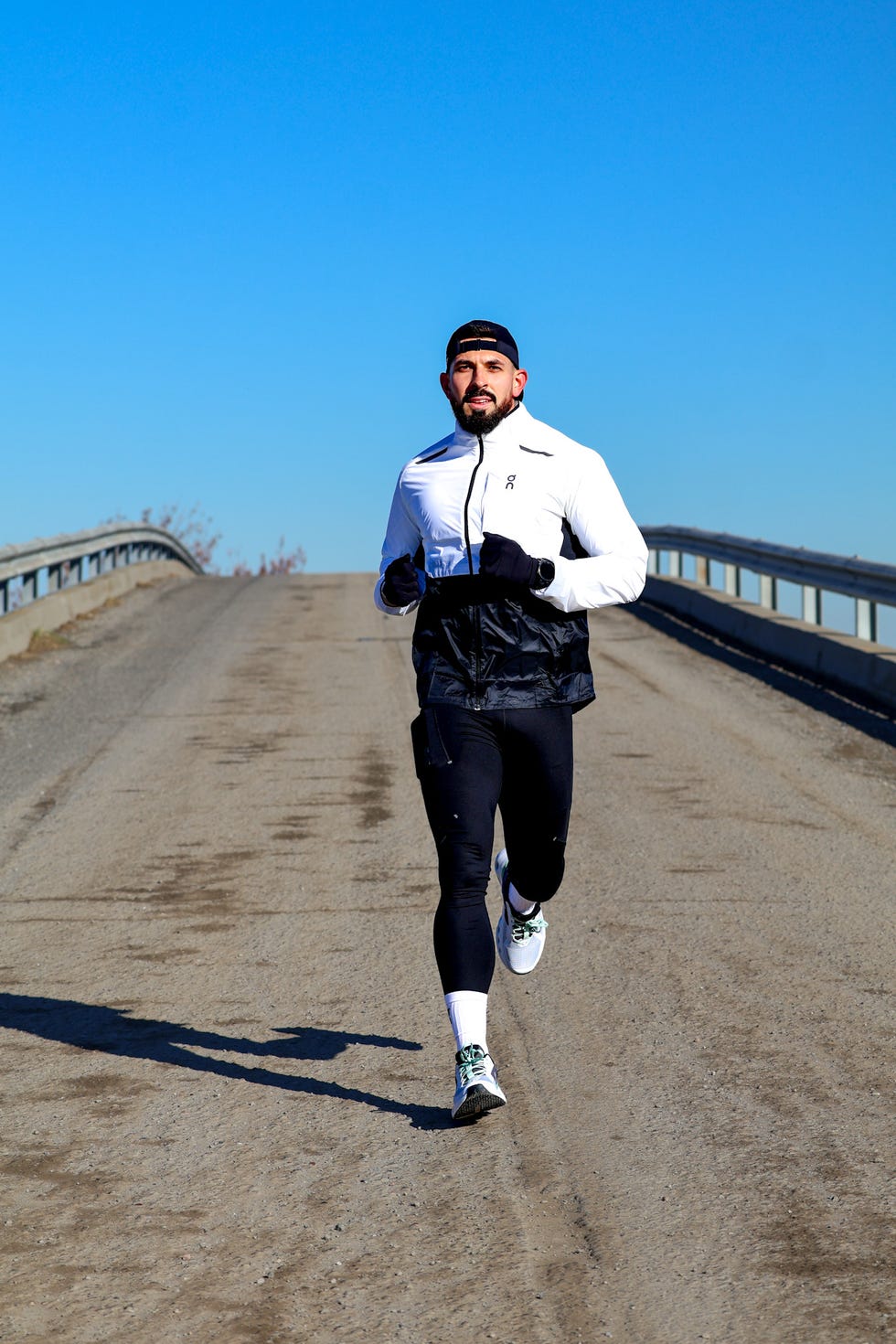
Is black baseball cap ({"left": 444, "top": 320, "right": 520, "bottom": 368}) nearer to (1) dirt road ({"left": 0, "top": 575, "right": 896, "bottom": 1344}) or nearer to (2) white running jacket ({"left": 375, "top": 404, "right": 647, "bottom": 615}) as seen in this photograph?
(2) white running jacket ({"left": 375, "top": 404, "right": 647, "bottom": 615})

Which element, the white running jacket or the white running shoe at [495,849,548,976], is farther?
the white running shoe at [495,849,548,976]

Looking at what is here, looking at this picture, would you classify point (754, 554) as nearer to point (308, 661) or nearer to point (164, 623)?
point (308, 661)

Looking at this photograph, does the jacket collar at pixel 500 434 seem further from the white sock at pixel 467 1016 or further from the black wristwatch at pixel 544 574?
the white sock at pixel 467 1016

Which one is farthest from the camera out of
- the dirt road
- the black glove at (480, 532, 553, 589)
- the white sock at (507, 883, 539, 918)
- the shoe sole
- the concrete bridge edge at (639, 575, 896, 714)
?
the concrete bridge edge at (639, 575, 896, 714)

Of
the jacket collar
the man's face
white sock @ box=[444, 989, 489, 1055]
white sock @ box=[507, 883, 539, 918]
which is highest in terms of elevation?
the man's face

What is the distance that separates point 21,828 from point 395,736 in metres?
3.41

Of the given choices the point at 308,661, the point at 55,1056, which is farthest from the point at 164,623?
the point at 55,1056

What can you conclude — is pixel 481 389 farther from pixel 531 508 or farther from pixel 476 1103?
pixel 476 1103

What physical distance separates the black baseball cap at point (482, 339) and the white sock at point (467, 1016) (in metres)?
1.79


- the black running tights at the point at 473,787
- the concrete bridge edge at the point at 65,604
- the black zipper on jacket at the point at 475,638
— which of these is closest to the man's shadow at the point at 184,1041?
the black running tights at the point at 473,787

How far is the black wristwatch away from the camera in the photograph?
4.29m

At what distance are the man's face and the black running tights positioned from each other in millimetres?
827

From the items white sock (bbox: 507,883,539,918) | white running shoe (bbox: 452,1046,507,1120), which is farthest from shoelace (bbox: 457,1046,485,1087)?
white sock (bbox: 507,883,539,918)

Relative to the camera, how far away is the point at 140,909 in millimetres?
6668
